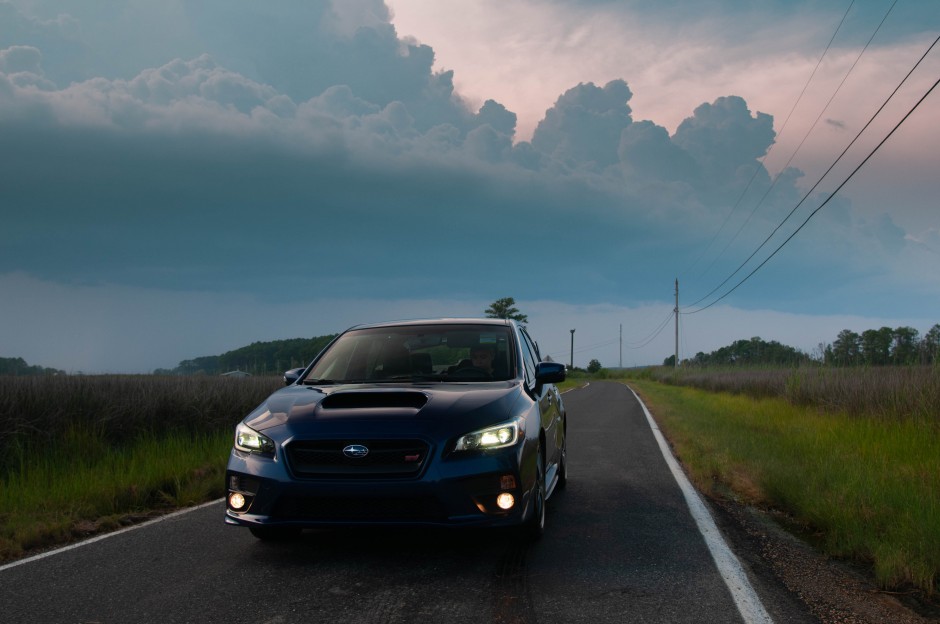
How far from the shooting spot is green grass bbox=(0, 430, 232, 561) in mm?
6168

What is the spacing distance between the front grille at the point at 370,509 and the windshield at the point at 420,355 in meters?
1.48

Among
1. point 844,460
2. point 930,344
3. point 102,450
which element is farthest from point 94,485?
point 930,344

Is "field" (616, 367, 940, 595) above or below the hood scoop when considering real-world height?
below

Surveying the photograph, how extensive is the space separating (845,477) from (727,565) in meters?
3.36

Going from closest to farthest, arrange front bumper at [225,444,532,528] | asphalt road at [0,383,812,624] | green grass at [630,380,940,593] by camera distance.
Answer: asphalt road at [0,383,812,624]
front bumper at [225,444,532,528]
green grass at [630,380,940,593]

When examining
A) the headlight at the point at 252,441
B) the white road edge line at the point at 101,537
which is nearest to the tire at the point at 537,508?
the headlight at the point at 252,441

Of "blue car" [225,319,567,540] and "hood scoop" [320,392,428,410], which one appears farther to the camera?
"hood scoop" [320,392,428,410]

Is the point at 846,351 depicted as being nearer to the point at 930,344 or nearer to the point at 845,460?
the point at 930,344

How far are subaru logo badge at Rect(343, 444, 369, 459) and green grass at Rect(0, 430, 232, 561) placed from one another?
9.56 ft

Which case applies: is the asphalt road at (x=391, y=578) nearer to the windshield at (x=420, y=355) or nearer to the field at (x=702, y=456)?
the field at (x=702, y=456)

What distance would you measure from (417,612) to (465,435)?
1175 mm

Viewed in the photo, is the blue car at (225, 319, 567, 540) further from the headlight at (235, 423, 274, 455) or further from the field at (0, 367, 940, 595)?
the field at (0, 367, 940, 595)

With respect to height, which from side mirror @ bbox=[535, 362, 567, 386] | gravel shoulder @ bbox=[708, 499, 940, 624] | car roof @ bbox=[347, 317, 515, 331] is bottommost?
gravel shoulder @ bbox=[708, 499, 940, 624]

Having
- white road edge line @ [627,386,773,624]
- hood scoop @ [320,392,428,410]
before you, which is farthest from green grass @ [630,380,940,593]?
hood scoop @ [320,392,428,410]
